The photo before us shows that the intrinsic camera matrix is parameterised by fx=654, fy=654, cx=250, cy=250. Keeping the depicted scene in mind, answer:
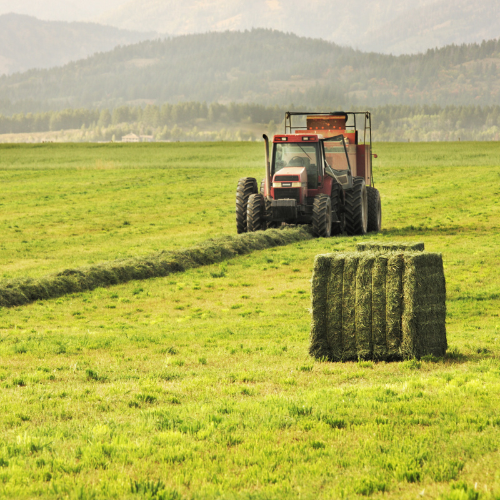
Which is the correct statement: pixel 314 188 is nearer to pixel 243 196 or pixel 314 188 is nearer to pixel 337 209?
pixel 337 209

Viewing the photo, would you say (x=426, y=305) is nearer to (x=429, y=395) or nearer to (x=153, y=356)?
(x=429, y=395)

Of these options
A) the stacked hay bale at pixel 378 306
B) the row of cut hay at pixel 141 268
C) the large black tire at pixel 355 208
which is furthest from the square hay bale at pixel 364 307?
the large black tire at pixel 355 208

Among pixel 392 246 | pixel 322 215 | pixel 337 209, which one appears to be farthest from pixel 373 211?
pixel 392 246

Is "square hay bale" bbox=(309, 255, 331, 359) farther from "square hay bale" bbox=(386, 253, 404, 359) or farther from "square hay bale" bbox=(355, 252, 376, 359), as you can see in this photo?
"square hay bale" bbox=(386, 253, 404, 359)

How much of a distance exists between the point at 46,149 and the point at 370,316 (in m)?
84.7

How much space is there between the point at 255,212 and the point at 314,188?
219 centimetres

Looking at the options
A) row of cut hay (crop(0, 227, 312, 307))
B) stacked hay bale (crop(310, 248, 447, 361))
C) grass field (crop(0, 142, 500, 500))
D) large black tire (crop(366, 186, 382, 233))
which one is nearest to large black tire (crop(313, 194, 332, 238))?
row of cut hay (crop(0, 227, 312, 307))

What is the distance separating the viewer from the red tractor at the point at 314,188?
21844 millimetres

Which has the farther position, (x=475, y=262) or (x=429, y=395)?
(x=475, y=262)

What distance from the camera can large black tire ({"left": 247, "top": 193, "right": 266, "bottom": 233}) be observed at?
2261 centimetres

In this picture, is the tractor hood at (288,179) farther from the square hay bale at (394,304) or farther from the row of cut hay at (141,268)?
the square hay bale at (394,304)

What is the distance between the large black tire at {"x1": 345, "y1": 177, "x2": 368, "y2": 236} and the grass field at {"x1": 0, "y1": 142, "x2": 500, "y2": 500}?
3.11 meters

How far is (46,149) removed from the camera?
8712 cm

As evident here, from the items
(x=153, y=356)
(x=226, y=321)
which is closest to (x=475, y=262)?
(x=226, y=321)
